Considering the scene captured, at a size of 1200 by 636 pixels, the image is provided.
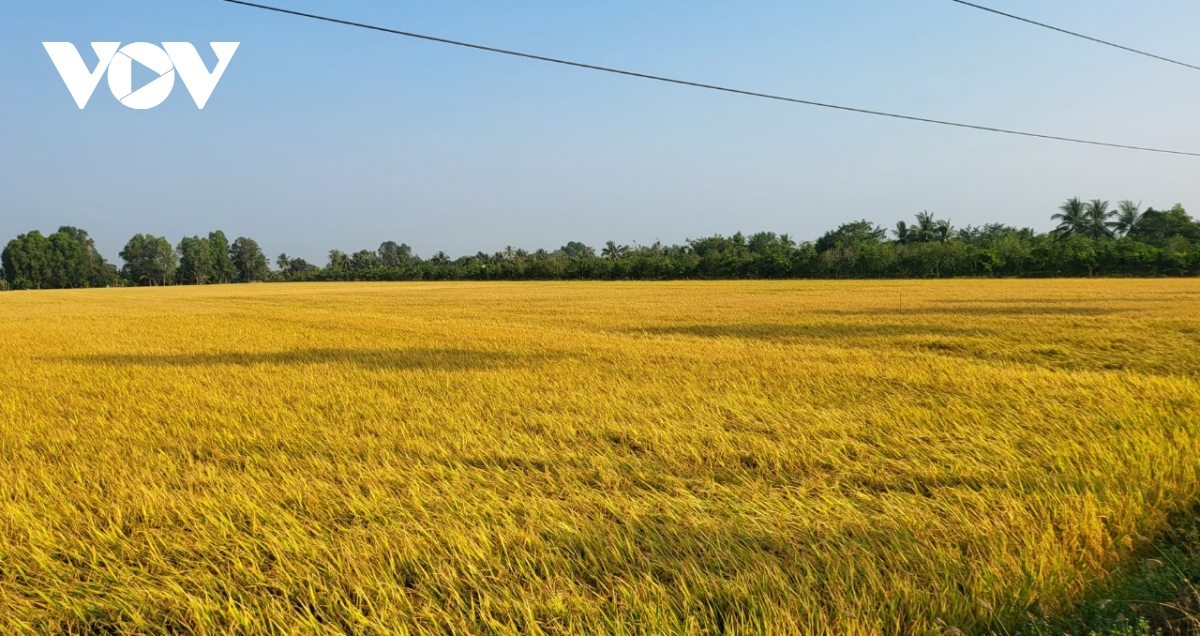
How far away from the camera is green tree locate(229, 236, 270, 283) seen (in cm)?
14825

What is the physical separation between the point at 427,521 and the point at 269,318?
23542 millimetres

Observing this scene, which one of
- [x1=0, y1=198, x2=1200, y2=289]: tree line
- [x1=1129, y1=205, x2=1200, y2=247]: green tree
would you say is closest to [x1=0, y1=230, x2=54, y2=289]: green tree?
[x1=0, y1=198, x2=1200, y2=289]: tree line

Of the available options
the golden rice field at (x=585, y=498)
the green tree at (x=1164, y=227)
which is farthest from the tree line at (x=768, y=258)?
the golden rice field at (x=585, y=498)

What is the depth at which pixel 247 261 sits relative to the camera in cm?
14775

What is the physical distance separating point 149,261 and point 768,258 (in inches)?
4943

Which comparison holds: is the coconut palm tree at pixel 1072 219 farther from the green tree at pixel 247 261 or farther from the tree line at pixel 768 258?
the green tree at pixel 247 261

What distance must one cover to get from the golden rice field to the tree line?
2691 inches

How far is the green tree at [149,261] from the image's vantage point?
414 feet

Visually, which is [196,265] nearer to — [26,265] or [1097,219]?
[26,265]

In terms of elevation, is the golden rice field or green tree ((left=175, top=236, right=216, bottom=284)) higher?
green tree ((left=175, top=236, right=216, bottom=284))

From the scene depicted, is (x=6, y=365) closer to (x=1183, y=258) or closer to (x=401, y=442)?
(x=401, y=442)

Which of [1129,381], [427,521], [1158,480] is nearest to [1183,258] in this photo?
[1129,381]

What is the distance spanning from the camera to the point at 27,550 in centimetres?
329

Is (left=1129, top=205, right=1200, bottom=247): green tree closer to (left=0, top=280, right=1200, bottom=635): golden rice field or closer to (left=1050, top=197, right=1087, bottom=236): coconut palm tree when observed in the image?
(left=1050, top=197, right=1087, bottom=236): coconut palm tree
